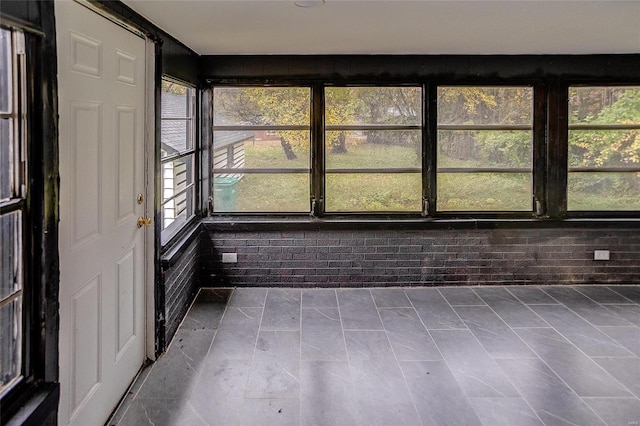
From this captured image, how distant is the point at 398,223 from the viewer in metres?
4.75

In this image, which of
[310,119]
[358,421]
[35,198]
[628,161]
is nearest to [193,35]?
[310,119]

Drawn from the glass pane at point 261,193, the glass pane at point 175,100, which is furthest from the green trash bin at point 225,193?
the glass pane at point 175,100

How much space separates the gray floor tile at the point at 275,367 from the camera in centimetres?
287

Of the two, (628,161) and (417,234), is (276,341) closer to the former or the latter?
(417,234)

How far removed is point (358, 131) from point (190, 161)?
1581mm

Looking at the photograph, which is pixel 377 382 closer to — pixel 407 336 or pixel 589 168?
pixel 407 336

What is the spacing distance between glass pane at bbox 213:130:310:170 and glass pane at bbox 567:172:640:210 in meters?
2.59

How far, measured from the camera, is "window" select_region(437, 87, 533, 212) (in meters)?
4.76

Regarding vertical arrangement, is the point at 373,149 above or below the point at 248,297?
above

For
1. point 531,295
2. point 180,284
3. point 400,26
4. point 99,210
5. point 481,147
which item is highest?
point 400,26

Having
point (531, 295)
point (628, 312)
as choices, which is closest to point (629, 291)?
point (628, 312)

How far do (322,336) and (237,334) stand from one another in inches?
24.6

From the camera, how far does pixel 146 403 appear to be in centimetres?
275

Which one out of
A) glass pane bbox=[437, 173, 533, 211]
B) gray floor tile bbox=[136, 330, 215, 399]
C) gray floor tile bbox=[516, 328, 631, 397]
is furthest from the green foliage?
gray floor tile bbox=[136, 330, 215, 399]
